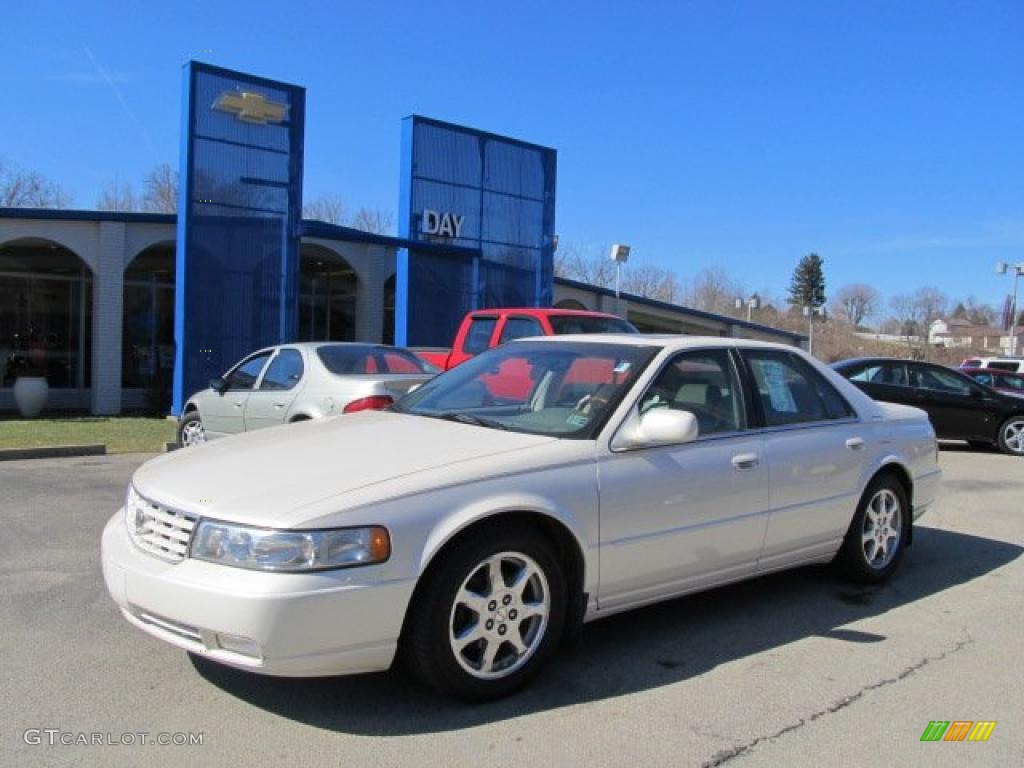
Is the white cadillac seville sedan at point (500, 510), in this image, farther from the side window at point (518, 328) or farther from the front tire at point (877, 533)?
the side window at point (518, 328)

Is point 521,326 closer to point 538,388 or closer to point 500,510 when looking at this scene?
point 538,388

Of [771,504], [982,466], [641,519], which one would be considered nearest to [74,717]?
[641,519]

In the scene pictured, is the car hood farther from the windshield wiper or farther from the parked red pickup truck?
the parked red pickup truck

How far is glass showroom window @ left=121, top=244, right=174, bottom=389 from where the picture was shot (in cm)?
1955

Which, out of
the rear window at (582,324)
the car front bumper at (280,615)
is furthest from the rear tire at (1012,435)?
the car front bumper at (280,615)

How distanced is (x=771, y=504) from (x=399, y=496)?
2.21m

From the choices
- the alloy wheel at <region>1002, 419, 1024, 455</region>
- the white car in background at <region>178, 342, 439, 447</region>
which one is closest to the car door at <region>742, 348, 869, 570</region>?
the white car in background at <region>178, 342, 439, 447</region>

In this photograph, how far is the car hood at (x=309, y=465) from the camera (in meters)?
3.38

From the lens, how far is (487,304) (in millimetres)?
20219

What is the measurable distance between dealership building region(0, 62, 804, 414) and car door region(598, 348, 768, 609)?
12.8 meters

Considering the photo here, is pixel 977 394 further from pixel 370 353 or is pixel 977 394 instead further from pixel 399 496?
pixel 399 496

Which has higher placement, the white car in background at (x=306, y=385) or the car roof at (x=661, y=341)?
the car roof at (x=661, y=341)

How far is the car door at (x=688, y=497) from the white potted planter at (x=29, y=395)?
15251 mm

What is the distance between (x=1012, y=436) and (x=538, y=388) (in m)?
12.5
